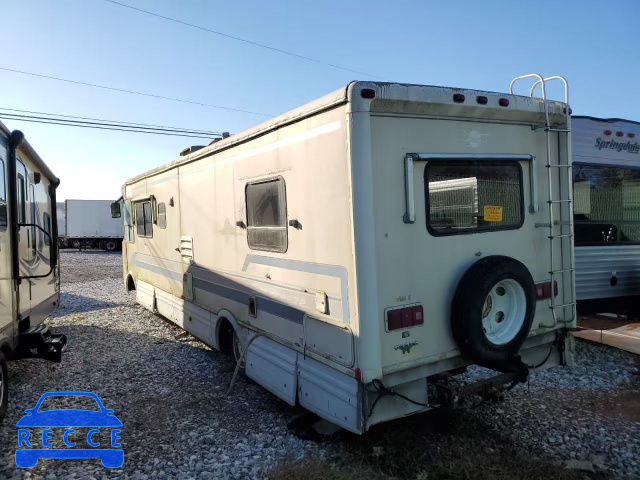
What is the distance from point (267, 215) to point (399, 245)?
1.38 m

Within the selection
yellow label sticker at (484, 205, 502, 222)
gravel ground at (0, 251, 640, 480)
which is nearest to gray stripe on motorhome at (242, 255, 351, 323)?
gravel ground at (0, 251, 640, 480)

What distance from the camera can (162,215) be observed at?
23.4 ft

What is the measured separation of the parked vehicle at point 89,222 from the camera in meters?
28.8

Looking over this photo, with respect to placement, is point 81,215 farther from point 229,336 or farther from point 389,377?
point 389,377

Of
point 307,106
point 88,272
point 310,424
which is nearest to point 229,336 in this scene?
point 310,424

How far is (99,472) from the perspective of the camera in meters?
3.53

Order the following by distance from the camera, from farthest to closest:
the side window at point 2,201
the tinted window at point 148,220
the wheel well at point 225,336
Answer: the tinted window at point 148,220 → the wheel well at point 225,336 → the side window at point 2,201

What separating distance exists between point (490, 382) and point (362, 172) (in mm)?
1949

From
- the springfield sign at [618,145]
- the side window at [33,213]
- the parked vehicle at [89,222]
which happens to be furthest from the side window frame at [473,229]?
the parked vehicle at [89,222]

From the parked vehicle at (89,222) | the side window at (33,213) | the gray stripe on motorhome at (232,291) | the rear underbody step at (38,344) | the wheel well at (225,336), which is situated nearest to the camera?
the gray stripe on motorhome at (232,291)

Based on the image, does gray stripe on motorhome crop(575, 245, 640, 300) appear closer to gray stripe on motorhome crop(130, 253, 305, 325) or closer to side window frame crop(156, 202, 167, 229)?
gray stripe on motorhome crop(130, 253, 305, 325)

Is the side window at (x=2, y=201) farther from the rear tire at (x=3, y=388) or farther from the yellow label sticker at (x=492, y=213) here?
the yellow label sticker at (x=492, y=213)

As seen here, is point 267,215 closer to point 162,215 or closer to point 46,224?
point 162,215

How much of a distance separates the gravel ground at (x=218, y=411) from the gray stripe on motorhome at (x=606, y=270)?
0.87 metres
